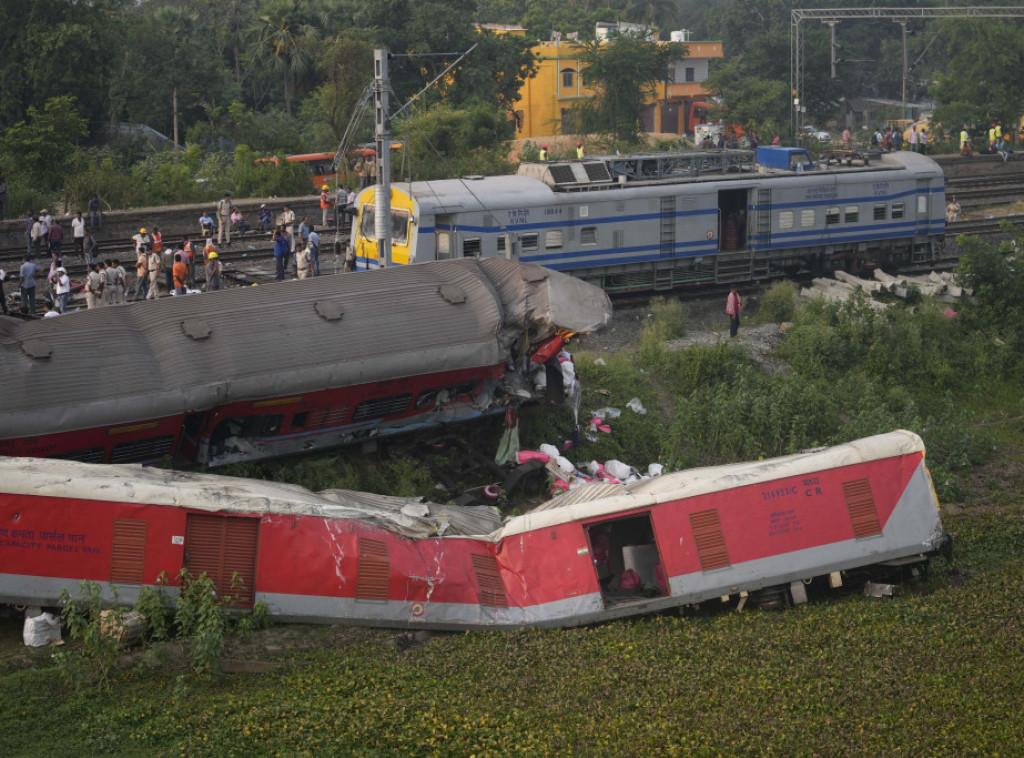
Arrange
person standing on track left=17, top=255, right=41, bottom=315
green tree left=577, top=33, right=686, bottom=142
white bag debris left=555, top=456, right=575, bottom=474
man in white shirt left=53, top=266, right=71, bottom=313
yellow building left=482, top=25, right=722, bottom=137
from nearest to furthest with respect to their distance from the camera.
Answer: white bag debris left=555, top=456, right=575, bottom=474 → man in white shirt left=53, top=266, right=71, bottom=313 → person standing on track left=17, top=255, right=41, bottom=315 → green tree left=577, top=33, right=686, bottom=142 → yellow building left=482, top=25, right=722, bottom=137

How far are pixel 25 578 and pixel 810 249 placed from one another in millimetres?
23319

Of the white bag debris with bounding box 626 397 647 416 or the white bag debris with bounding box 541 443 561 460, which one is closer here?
the white bag debris with bounding box 541 443 561 460

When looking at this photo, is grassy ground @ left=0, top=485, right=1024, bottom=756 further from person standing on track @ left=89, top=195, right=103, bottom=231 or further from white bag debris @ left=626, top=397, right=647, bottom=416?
person standing on track @ left=89, top=195, right=103, bottom=231

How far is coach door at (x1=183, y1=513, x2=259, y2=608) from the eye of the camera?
549 inches

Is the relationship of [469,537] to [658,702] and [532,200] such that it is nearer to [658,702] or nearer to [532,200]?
[658,702]

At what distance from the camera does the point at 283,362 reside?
57.0ft

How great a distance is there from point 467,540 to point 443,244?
12.6 metres

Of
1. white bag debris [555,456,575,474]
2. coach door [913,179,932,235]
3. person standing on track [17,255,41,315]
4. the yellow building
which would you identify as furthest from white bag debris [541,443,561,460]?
the yellow building

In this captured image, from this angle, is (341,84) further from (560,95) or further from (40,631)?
(40,631)

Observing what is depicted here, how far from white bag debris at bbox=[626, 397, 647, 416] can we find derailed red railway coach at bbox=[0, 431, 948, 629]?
6.76 meters

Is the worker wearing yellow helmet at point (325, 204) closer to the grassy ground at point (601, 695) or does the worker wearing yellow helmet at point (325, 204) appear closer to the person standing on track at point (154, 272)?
the person standing on track at point (154, 272)

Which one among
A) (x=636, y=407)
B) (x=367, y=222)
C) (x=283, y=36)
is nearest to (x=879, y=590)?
(x=636, y=407)

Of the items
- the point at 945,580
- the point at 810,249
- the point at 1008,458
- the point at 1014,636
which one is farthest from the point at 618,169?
the point at 1014,636

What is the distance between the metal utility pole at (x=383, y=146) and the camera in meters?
23.1
